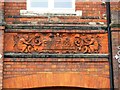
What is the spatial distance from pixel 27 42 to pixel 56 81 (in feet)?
3.96

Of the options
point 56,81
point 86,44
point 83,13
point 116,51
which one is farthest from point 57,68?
point 83,13

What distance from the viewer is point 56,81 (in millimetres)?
8648

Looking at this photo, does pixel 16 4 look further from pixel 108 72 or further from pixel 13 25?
pixel 108 72

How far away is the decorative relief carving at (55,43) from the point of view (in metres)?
8.88

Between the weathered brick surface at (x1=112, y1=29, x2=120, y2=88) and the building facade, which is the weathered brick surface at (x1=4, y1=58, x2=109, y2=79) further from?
the weathered brick surface at (x1=112, y1=29, x2=120, y2=88)

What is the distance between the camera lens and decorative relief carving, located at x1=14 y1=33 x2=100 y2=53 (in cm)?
888

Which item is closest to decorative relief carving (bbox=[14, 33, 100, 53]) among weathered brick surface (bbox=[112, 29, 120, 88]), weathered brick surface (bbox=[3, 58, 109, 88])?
weathered brick surface (bbox=[3, 58, 109, 88])

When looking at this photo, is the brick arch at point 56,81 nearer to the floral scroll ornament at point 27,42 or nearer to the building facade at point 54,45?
the building facade at point 54,45

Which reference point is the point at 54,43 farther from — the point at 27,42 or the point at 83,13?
the point at 83,13

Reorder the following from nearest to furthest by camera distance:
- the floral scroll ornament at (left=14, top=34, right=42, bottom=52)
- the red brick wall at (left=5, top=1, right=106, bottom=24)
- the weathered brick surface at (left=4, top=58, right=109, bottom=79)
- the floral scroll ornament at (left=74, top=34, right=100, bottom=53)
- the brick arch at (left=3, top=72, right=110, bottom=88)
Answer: the brick arch at (left=3, top=72, right=110, bottom=88)
the weathered brick surface at (left=4, top=58, right=109, bottom=79)
the floral scroll ornament at (left=14, top=34, right=42, bottom=52)
the floral scroll ornament at (left=74, top=34, right=100, bottom=53)
the red brick wall at (left=5, top=1, right=106, bottom=24)

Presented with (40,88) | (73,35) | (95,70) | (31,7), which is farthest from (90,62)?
(31,7)

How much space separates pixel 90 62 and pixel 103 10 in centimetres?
149

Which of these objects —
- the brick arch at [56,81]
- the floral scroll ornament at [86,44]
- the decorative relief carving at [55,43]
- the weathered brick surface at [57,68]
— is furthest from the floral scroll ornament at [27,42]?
the floral scroll ornament at [86,44]

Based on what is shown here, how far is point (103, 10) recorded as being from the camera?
941 cm
